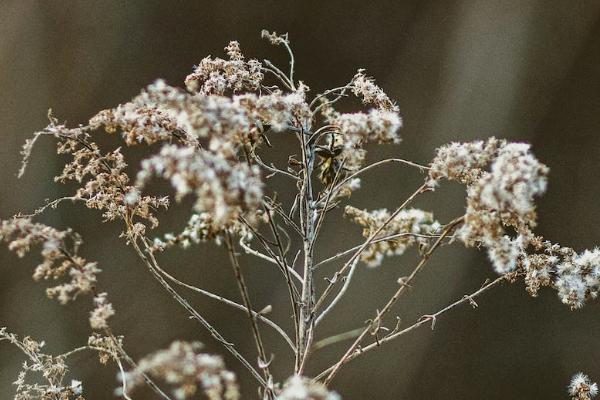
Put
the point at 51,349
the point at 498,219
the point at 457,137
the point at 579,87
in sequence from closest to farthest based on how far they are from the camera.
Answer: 1. the point at 498,219
2. the point at 579,87
3. the point at 457,137
4. the point at 51,349

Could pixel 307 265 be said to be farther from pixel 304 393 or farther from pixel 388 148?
pixel 388 148

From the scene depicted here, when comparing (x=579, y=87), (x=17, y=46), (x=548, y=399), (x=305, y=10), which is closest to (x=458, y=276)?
(x=548, y=399)

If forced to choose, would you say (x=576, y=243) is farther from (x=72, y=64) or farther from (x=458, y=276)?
(x=72, y=64)

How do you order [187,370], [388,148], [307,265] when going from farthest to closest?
[388,148], [307,265], [187,370]

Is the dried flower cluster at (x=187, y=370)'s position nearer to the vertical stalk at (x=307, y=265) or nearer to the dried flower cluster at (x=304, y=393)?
the dried flower cluster at (x=304, y=393)

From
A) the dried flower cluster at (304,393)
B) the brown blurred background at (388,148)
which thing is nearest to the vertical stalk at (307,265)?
the dried flower cluster at (304,393)

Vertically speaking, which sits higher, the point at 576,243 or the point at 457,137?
the point at 457,137

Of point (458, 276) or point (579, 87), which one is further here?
point (458, 276)

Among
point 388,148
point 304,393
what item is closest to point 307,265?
point 304,393

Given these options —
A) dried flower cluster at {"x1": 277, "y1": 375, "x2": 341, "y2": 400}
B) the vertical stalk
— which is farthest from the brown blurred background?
dried flower cluster at {"x1": 277, "y1": 375, "x2": 341, "y2": 400}
